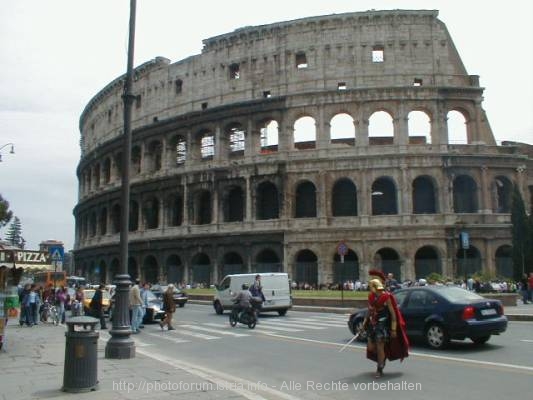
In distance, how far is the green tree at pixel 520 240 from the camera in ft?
106

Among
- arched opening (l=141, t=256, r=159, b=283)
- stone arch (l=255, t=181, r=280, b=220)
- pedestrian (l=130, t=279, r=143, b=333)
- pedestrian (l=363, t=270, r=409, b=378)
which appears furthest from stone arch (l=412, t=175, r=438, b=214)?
pedestrian (l=363, t=270, r=409, b=378)

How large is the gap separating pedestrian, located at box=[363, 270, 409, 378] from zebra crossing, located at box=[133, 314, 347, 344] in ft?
23.5

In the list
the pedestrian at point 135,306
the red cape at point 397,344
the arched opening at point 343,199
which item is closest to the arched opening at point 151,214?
the arched opening at point 343,199

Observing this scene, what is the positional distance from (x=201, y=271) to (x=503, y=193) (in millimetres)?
23193

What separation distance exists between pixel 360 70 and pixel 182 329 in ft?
86.5

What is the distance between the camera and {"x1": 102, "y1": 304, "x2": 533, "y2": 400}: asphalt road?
293 inches

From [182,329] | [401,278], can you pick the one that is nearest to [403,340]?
[182,329]

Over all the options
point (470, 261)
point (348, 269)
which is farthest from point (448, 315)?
point (470, 261)

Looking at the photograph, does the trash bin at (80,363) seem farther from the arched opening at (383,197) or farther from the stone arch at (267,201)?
the stone arch at (267,201)

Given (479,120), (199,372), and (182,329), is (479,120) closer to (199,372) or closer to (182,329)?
(182,329)

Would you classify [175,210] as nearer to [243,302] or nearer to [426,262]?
[426,262]

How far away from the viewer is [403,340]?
833cm

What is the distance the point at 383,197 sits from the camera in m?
37.8

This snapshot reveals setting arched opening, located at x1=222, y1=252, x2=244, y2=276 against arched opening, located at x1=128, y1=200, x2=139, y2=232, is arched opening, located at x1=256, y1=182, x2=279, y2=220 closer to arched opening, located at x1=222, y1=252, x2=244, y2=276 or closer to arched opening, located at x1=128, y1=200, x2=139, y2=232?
arched opening, located at x1=222, y1=252, x2=244, y2=276
